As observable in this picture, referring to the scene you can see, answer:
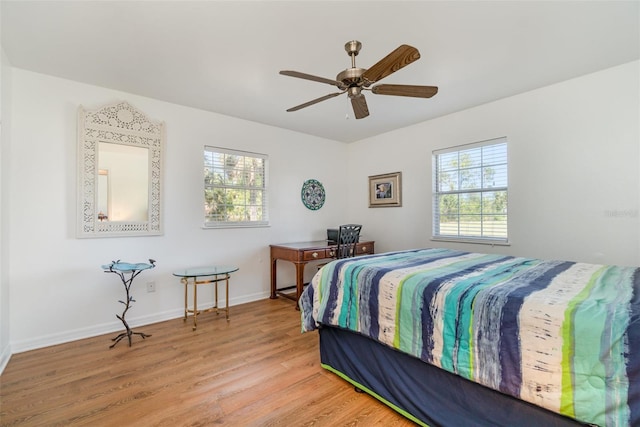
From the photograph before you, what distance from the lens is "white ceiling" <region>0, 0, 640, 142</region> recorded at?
5.98 ft

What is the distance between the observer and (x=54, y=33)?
206 centimetres

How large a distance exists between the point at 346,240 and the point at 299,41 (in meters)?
2.30

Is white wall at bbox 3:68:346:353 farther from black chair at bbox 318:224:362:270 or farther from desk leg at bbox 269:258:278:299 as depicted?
black chair at bbox 318:224:362:270

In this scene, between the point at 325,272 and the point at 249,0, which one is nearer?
the point at 249,0

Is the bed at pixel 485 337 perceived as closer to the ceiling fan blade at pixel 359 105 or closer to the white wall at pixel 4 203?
the ceiling fan blade at pixel 359 105

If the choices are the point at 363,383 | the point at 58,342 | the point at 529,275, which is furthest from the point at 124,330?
the point at 529,275

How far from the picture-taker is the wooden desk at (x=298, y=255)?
3.63m

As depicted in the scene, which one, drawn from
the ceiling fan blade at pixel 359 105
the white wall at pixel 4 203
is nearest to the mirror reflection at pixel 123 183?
the white wall at pixel 4 203

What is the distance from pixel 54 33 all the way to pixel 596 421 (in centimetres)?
370

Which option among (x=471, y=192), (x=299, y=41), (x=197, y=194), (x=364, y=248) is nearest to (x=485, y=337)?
(x=299, y=41)

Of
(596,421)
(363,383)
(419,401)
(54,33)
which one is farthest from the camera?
(54,33)

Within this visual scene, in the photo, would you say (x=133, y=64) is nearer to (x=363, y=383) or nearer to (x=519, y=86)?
(x=363, y=383)

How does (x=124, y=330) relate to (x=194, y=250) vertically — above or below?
below

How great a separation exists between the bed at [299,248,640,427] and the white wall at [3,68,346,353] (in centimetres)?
194
